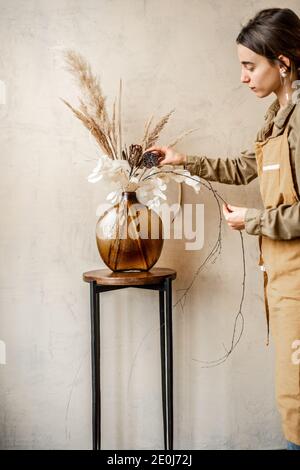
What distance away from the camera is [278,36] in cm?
132

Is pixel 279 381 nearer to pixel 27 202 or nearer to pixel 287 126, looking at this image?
pixel 287 126

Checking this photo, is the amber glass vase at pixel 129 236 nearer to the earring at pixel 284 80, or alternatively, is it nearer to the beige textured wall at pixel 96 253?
the beige textured wall at pixel 96 253

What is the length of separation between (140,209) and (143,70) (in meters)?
0.61

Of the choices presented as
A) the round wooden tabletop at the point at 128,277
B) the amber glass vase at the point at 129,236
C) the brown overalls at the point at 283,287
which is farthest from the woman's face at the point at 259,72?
the round wooden tabletop at the point at 128,277

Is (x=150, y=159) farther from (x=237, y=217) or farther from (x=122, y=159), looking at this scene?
(x=237, y=217)

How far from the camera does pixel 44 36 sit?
183cm

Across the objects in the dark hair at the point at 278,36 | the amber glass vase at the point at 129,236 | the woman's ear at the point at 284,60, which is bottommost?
the amber glass vase at the point at 129,236

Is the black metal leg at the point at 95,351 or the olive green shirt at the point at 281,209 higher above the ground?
the olive green shirt at the point at 281,209

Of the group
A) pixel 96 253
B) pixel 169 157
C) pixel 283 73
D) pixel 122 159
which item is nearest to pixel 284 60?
pixel 283 73

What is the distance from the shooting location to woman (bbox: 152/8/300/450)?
50.3 inches

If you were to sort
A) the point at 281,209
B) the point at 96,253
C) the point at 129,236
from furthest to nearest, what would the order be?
1. the point at 96,253
2. the point at 129,236
3. the point at 281,209

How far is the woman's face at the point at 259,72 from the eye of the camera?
1362 mm

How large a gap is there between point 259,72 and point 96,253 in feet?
2.96
